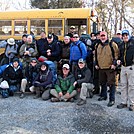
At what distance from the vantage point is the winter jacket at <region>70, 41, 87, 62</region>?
290 inches

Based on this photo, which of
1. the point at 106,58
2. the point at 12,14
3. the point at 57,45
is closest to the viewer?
the point at 106,58

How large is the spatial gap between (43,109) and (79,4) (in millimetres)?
19942

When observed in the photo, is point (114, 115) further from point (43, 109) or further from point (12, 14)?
point (12, 14)

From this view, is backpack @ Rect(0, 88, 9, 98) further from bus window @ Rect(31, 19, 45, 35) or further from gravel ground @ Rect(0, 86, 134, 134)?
bus window @ Rect(31, 19, 45, 35)

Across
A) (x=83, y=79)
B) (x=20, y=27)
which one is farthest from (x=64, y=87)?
(x=20, y=27)

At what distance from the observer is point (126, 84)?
6.37 metres

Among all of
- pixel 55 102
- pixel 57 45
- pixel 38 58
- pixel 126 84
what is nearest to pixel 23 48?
pixel 38 58

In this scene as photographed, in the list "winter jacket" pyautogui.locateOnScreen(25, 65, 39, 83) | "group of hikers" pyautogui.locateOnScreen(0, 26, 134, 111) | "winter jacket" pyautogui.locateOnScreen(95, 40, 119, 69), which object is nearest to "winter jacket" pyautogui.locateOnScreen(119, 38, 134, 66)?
"group of hikers" pyautogui.locateOnScreen(0, 26, 134, 111)

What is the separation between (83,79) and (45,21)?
3983mm

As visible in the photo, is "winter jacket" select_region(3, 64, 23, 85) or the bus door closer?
"winter jacket" select_region(3, 64, 23, 85)

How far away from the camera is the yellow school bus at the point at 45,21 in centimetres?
1022

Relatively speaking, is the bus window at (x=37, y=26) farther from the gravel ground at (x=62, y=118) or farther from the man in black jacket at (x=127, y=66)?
the man in black jacket at (x=127, y=66)

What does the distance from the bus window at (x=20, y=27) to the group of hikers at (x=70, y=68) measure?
6.38 ft

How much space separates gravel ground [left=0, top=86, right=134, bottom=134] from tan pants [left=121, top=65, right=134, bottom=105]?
329 mm
